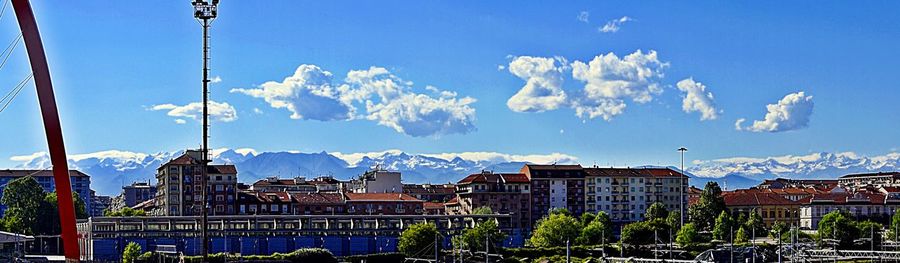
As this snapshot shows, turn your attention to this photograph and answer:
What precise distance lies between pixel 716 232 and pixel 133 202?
9468cm

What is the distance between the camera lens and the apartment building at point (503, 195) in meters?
100

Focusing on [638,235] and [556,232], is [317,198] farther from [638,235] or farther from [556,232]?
[638,235]

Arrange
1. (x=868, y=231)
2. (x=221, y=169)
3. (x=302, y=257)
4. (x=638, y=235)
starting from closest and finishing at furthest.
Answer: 1. (x=302, y=257)
2. (x=638, y=235)
3. (x=868, y=231)
4. (x=221, y=169)

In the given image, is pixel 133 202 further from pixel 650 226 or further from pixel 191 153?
pixel 650 226

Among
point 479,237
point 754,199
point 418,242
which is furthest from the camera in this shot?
point 754,199

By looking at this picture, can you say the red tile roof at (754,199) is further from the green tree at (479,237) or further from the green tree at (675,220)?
the green tree at (479,237)

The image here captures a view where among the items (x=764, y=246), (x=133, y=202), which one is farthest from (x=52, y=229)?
(x=133, y=202)

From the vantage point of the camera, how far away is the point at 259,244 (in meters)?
71.0

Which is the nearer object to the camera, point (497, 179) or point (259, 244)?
point (259, 244)

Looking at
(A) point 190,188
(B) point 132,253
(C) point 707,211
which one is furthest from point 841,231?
(A) point 190,188

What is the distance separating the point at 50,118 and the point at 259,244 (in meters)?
47.8

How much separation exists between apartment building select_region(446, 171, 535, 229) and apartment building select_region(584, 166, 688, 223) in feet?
21.9

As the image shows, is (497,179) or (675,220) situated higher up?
(497,179)

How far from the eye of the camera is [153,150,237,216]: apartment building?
88125mm
